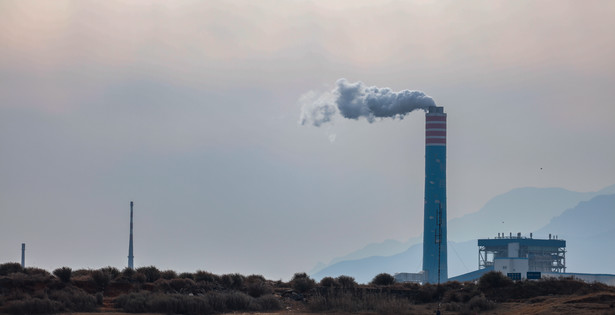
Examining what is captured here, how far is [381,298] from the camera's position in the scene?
47469 mm

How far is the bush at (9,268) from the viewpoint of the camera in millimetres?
48625

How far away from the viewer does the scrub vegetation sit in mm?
42344

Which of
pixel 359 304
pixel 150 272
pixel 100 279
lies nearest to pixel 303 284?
pixel 359 304

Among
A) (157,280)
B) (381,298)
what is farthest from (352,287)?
(157,280)

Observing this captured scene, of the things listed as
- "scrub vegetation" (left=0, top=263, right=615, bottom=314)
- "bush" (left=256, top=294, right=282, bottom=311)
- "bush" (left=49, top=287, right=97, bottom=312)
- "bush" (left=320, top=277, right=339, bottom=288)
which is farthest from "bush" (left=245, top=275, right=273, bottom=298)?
"bush" (left=49, top=287, right=97, bottom=312)

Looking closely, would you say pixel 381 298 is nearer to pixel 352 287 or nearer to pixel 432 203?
pixel 352 287

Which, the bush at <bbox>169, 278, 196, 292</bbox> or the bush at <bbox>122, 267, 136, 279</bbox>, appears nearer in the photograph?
the bush at <bbox>169, 278, 196, 292</bbox>

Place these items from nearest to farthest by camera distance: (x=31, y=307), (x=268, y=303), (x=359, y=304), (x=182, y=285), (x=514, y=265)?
(x=31, y=307) < (x=268, y=303) < (x=359, y=304) < (x=182, y=285) < (x=514, y=265)

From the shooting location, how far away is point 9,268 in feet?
162

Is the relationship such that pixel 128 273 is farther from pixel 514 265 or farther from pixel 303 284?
pixel 514 265

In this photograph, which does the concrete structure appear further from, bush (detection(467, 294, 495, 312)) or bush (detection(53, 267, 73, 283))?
bush (detection(53, 267, 73, 283))

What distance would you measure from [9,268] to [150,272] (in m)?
7.56

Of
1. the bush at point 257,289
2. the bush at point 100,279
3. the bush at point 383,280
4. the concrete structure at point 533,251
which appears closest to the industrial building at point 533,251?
the concrete structure at point 533,251

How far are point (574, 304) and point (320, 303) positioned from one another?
12.4 metres
